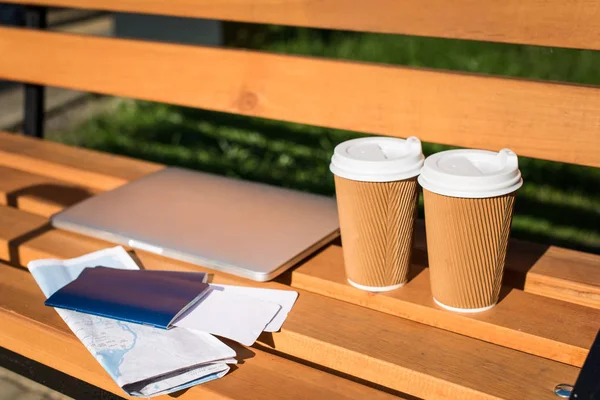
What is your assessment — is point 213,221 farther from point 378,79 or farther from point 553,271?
point 553,271

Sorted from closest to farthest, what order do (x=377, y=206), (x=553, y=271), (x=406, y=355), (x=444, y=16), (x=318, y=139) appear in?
(x=406, y=355) → (x=377, y=206) → (x=553, y=271) → (x=444, y=16) → (x=318, y=139)

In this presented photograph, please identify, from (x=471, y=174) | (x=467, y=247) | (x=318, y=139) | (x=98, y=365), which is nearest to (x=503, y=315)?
(x=467, y=247)

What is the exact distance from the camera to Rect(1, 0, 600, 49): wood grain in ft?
4.79

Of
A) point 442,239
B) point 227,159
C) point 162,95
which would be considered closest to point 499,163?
point 442,239

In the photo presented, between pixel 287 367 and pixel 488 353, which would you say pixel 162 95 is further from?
pixel 488 353

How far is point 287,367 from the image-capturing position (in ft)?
4.00

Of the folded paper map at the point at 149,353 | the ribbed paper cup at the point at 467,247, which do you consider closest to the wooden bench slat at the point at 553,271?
the ribbed paper cup at the point at 467,247

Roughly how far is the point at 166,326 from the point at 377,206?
0.38 m

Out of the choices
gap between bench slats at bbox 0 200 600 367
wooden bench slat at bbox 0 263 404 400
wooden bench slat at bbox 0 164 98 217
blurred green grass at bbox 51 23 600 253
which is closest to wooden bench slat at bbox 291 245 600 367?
gap between bench slats at bbox 0 200 600 367

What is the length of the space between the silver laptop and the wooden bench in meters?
0.03

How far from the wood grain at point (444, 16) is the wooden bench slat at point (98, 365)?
2.45 ft

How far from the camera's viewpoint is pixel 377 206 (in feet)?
4.25

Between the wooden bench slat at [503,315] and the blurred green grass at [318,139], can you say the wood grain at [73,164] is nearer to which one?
the wooden bench slat at [503,315]

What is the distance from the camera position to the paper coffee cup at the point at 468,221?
1.19 metres
